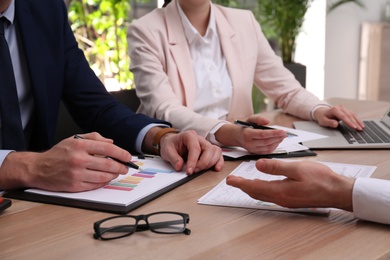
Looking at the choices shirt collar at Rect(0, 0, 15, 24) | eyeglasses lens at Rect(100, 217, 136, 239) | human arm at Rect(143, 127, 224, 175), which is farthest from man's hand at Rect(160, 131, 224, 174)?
shirt collar at Rect(0, 0, 15, 24)

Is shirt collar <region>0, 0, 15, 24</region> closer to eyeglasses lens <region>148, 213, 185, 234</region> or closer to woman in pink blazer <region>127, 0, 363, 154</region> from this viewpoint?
woman in pink blazer <region>127, 0, 363, 154</region>

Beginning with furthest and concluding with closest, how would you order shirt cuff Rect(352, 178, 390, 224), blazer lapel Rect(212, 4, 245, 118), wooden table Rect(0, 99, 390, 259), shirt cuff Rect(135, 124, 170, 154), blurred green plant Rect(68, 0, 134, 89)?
1. blurred green plant Rect(68, 0, 134, 89)
2. blazer lapel Rect(212, 4, 245, 118)
3. shirt cuff Rect(135, 124, 170, 154)
4. shirt cuff Rect(352, 178, 390, 224)
5. wooden table Rect(0, 99, 390, 259)

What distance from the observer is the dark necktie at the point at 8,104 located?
1593 mm

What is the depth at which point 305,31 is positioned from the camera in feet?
17.1

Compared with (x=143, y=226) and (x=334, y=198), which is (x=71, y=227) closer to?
(x=143, y=226)

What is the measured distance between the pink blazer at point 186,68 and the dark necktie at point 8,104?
0.54 m

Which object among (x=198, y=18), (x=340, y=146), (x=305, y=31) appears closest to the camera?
(x=340, y=146)

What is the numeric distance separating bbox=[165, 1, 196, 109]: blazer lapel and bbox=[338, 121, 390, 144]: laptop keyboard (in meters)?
0.59

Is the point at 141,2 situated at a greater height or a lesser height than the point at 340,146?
greater

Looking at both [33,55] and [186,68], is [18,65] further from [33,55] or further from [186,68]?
[186,68]

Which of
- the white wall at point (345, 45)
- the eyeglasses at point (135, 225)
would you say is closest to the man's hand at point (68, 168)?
the eyeglasses at point (135, 225)

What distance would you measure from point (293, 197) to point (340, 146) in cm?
62

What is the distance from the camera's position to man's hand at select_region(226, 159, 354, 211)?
3.60ft

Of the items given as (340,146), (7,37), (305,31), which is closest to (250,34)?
(340,146)
